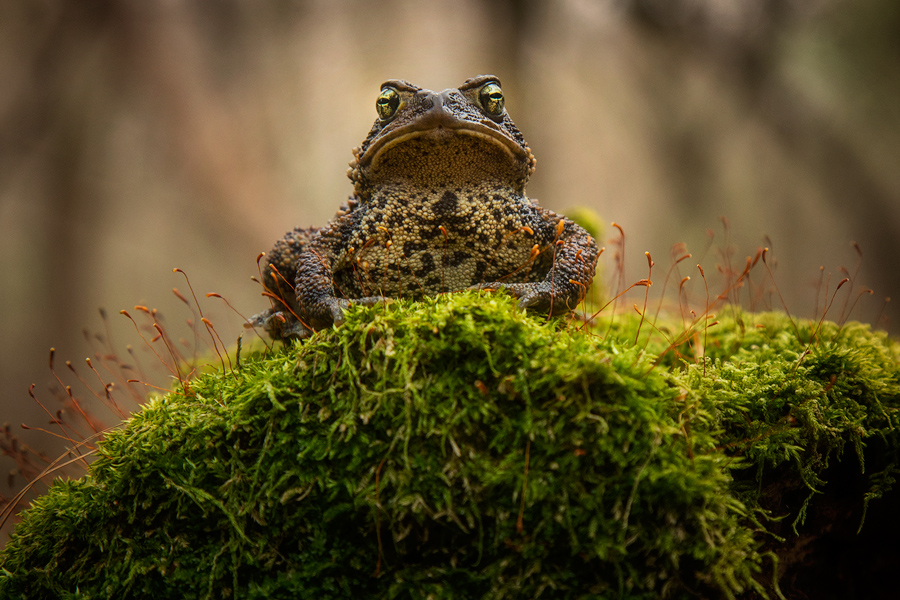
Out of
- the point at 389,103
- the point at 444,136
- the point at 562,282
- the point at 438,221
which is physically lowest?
the point at 562,282

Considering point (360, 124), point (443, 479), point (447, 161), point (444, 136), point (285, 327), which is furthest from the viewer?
point (360, 124)

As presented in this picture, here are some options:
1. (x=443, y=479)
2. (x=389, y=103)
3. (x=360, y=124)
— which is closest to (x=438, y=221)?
(x=389, y=103)

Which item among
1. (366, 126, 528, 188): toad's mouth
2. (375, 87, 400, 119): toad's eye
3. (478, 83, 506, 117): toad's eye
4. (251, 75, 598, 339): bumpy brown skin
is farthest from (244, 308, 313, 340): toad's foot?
(478, 83, 506, 117): toad's eye

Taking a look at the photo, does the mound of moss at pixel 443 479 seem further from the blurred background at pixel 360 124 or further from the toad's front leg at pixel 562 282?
the blurred background at pixel 360 124

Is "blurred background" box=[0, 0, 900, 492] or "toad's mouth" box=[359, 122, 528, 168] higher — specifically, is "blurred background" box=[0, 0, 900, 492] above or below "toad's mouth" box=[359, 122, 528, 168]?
above

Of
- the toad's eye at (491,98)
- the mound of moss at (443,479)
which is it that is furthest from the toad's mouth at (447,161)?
the mound of moss at (443,479)

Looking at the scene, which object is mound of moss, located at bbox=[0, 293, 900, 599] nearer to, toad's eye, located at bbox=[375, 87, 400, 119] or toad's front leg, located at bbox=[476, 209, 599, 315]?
toad's front leg, located at bbox=[476, 209, 599, 315]

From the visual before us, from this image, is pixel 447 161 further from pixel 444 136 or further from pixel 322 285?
pixel 322 285

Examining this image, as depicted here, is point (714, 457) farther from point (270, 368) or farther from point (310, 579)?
point (270, 368)
